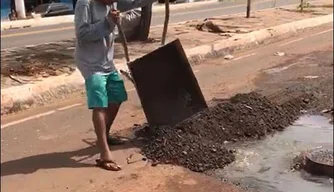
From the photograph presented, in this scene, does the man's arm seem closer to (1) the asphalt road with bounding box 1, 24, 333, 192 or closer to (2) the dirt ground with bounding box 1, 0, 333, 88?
(1) the asphalt road with bounding box 1, 24, 333, 192

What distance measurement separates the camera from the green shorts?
4562 mm

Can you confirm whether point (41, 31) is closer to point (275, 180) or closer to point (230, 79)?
point (230, 79)

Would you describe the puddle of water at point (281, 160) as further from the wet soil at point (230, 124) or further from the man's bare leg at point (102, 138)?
the man's bare leg at point (102, 138)

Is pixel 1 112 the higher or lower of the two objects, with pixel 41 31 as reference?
higher

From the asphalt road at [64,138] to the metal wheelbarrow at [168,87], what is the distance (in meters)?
0.48

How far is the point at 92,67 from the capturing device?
4.57m

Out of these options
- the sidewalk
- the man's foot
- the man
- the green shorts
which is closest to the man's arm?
the man

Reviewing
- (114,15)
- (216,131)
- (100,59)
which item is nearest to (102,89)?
(100,59)

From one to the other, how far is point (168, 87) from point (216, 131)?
62cm

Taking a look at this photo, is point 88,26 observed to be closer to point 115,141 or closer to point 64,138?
point 115,141

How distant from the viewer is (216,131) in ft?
18.0

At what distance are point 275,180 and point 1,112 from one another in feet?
12.0

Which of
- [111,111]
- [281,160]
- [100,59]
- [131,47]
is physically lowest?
[131,47]

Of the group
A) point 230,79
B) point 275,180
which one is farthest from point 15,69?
point 275,180
